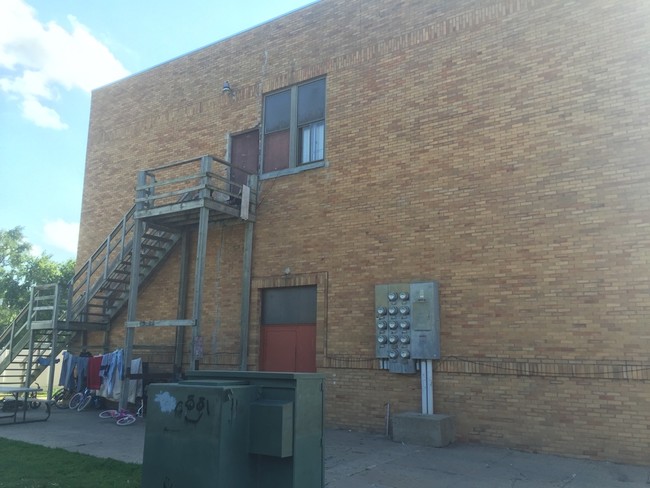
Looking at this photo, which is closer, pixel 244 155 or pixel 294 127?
pixel 294 127

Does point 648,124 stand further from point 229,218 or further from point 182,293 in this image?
point 182,293

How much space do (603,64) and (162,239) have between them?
1118 cm

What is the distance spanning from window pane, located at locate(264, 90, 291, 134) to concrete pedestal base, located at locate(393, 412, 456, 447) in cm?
772

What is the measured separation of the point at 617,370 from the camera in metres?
8.55

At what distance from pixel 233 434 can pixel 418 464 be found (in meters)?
4.22

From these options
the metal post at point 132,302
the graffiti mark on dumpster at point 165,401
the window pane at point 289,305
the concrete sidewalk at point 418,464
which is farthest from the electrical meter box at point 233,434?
the metal post at point 132,302

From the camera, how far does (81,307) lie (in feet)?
49.5

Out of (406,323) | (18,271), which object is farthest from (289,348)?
(18,271)

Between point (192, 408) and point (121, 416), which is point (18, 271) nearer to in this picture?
point (121, 416)

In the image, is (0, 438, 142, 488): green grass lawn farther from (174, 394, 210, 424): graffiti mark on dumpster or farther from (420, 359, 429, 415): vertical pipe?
(420, 359, 429, 415): vertical pipe

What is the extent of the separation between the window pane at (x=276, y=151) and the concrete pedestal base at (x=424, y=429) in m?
6.78

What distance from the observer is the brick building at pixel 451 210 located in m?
8.99

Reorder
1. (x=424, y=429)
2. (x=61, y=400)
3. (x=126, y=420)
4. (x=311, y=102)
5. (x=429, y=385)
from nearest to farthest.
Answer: (x=424, y=429) → (x=429, y=385) → (x=126, y=420) → (x=311, y=102) → (x=61, y=400)

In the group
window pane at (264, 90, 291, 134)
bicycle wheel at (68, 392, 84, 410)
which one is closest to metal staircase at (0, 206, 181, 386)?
bicycle wheel at (68, 392, 84, 410)
